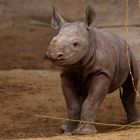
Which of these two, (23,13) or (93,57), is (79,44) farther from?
(23,13)

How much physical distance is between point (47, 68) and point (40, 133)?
365 centimetres

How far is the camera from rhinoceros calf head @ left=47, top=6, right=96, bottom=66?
19.9 feet

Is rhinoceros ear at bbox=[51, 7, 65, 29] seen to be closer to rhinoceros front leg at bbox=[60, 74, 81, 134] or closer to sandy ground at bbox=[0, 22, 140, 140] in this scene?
rhinoceros front leg at bbox=[60, 74, 81, 134]

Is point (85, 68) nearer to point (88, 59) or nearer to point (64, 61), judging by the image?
point (88, 59)

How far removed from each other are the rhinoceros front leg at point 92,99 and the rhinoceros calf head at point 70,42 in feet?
1.10

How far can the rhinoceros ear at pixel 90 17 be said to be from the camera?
21.8ft

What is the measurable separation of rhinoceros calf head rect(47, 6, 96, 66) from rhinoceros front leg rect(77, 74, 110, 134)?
1.10 feet

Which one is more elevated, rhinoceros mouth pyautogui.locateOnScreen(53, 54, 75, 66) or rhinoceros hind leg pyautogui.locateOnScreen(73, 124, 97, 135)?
rhinoceros mouth pyautogui.locateOnScreen(53, 54, 75, 66)

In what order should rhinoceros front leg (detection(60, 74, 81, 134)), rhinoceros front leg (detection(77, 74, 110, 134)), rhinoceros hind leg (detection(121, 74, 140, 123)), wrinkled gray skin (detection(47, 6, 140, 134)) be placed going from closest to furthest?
wrinkled gray skin (detection(47, 6, 140, 134)), rhinoceros front leg (detection(77, 74, 110, 134)), rhinoceros front leg (detection(60, 74, 81, 134)), rhinoceros hind leg (detection(121, 74, 140, 123))

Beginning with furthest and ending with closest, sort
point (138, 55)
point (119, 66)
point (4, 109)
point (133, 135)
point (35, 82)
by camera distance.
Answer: point (138, 55) < point (35, 82) < point (4, 109) < point (119, 66) < point (133, 135)

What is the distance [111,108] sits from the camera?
27.0 ft

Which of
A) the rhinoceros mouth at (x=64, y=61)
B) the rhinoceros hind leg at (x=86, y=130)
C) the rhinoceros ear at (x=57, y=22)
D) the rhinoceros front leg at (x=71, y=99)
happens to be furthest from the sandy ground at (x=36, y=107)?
the rhinoceros ear at (x=57, y=22)

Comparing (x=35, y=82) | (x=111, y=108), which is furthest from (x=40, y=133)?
(x=35, y=82)

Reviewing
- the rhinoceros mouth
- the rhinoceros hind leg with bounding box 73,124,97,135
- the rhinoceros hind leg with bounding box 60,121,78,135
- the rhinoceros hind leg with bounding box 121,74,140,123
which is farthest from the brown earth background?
the rhinoceros mouth
